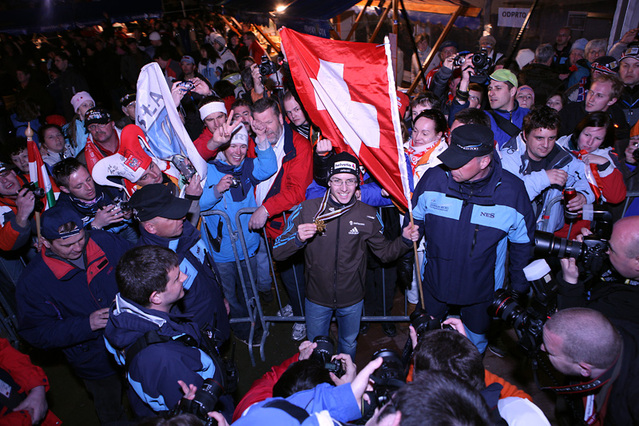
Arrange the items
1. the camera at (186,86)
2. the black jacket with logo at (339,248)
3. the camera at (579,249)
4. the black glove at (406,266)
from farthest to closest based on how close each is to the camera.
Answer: the camera at (186,86)
the black glove at (406,266)
the black jacket with logo at (339,248)
the camera at (579,249)

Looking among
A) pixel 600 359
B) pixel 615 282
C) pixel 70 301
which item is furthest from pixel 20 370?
pixel 615 282

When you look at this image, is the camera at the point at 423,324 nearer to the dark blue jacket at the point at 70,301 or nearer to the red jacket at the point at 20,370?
the dark blue jacket at the point at 70,301

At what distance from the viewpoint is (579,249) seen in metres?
2.89

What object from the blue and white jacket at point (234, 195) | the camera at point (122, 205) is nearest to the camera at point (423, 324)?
the blue and white jacket at point (234, 195)

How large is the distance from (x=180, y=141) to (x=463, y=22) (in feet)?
41.3

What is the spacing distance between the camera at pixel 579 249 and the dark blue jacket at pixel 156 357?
8.67 feet

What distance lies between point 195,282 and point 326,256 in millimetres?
1214

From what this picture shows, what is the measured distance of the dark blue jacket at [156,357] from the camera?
2291mm

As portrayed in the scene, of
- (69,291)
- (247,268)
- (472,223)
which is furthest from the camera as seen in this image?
(247,268)

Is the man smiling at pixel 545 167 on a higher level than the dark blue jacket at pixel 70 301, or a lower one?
higher

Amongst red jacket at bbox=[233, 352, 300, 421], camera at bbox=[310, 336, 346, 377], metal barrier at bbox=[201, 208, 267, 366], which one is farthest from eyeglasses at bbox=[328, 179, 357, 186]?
red jacket at bbox=[233, 352, 300, 421]

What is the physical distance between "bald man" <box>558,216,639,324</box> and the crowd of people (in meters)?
0.01

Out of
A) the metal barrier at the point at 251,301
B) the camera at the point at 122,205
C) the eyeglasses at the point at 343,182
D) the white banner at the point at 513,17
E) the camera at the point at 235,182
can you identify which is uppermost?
the white banner at the point at 513,17

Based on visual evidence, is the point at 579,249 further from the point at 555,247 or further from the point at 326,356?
the point at 326,356
